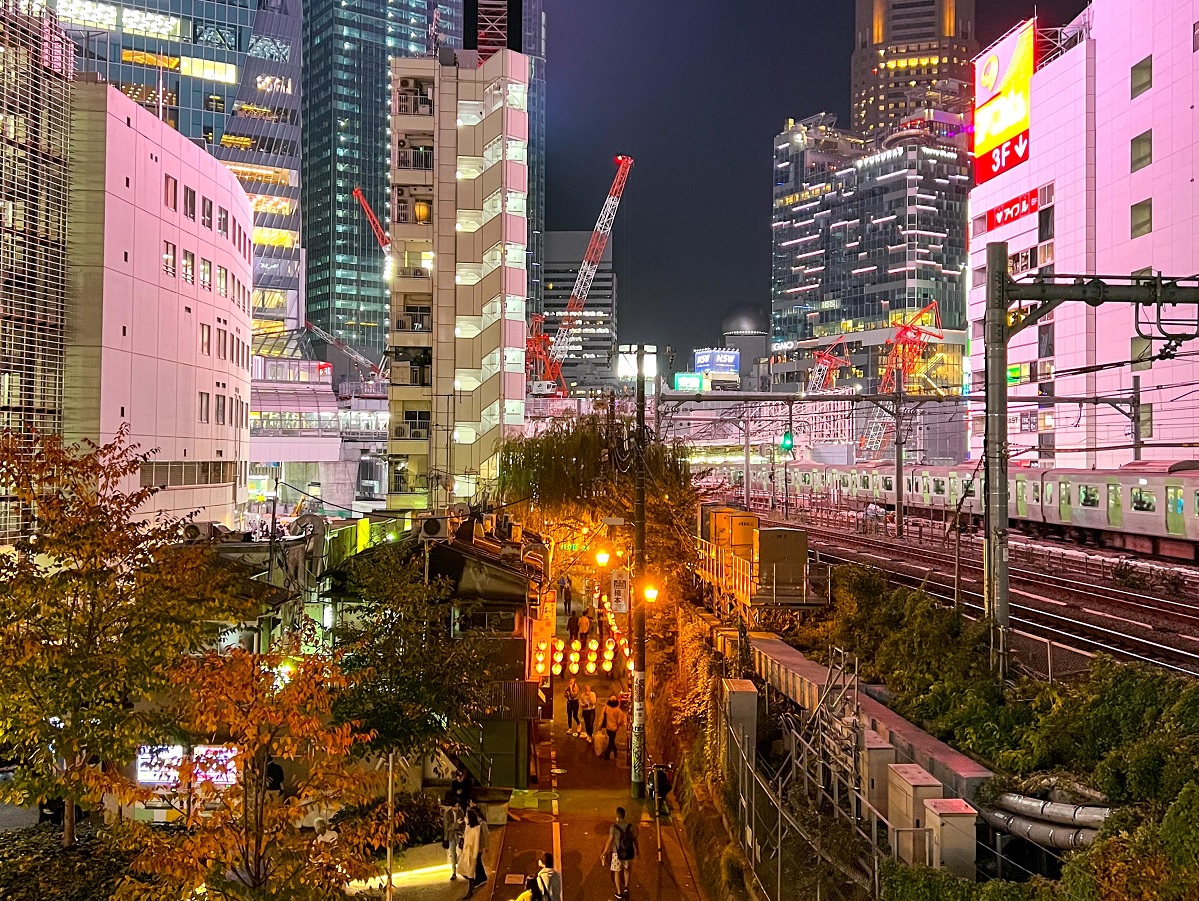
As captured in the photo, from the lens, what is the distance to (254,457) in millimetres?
68562

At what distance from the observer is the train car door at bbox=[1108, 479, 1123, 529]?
35781 mm

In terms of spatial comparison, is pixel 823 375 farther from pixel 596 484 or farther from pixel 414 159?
pixel 596 484

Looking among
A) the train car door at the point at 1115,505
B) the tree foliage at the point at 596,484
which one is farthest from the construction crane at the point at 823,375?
the tree foliage at the point at 596,484

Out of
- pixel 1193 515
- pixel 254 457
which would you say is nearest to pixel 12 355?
pixel 1193 515

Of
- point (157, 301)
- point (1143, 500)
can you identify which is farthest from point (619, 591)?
point (1143, 500)

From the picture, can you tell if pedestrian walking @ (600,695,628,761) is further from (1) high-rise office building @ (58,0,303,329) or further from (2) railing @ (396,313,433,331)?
(1) high-rise office building @ (58,0,303,329)

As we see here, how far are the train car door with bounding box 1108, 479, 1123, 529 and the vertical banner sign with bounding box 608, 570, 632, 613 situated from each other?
24.2m

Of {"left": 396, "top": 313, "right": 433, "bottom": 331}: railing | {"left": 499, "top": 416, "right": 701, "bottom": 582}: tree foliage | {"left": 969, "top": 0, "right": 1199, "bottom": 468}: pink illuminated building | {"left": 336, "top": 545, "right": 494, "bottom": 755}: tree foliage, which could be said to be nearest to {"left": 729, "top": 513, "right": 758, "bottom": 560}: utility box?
{"left": 499, "top": 416, "right": 701, "bottom": 582}: tree foliage

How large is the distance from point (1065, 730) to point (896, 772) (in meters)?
2.75

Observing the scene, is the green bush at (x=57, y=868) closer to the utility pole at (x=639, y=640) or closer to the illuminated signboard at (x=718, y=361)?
the utility pole at (x=639, y=640)

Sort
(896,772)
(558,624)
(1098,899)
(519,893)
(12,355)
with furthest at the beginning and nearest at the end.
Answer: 1. (558,624)
2. (12,355)
3. (519,893)
4. (896,772)
5. (1098,899)

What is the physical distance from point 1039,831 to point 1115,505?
1218 inches

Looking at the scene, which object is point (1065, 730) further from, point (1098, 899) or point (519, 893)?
point (519, 893)

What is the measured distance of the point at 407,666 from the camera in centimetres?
1435
